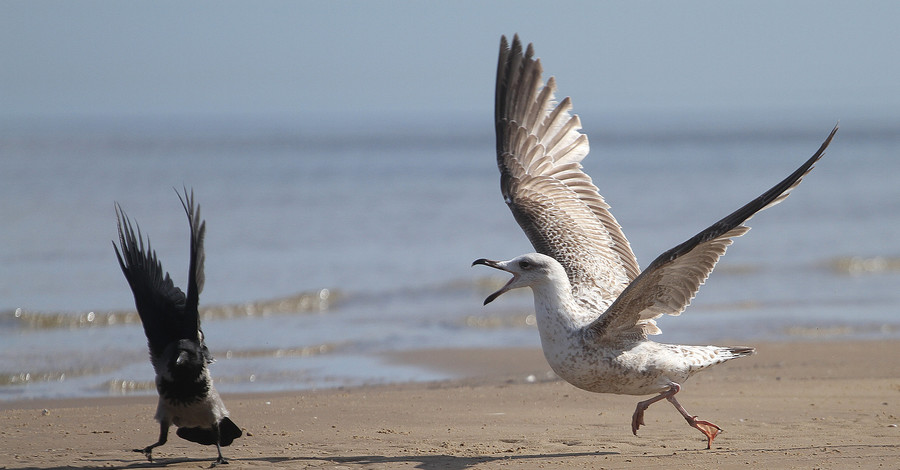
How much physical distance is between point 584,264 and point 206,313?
6243mm

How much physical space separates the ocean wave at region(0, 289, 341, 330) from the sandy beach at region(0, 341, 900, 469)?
3.59m

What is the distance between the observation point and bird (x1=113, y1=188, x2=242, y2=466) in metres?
5.04

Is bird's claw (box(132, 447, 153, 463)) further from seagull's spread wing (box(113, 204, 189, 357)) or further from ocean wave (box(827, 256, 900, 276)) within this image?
ocean wave (box(827, 256, 900, 276))

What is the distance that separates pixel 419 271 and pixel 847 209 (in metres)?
12.6

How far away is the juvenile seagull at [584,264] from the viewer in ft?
17.6

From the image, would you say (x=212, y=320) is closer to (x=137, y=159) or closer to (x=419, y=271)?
(x=419, y=271)

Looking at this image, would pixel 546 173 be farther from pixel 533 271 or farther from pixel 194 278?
pixel 194 278

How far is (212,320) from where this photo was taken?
11.2 m

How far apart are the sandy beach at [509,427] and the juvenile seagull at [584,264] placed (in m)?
0.40

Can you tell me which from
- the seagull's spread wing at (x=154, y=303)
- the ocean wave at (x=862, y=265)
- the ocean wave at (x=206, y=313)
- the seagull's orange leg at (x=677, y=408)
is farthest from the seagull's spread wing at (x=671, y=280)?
the ocean wave at (x=862, y=265)

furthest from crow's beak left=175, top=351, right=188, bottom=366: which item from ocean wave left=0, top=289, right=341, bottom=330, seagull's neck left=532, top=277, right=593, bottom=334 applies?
ocean wave left=0, top=289, right=341, bottom=330

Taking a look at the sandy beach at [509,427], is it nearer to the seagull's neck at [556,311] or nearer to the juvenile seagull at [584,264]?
the juvenile seagull at [584,264]

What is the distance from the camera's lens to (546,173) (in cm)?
764

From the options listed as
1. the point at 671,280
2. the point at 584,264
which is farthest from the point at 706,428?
the point at 584,264
